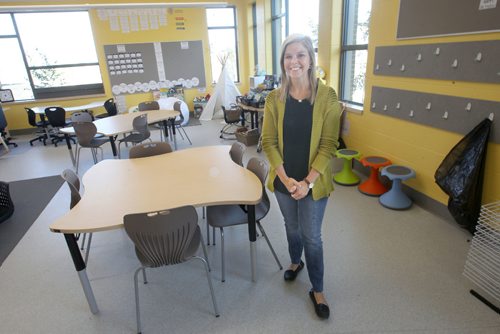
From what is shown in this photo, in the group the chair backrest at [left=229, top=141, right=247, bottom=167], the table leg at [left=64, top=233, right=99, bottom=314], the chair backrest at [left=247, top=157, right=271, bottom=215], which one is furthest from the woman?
the table leg at [left=64, top=233, right=99, bottom=314]

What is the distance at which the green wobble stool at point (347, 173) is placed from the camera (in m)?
3.53

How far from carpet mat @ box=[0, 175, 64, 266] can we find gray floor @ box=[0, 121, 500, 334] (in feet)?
0.45

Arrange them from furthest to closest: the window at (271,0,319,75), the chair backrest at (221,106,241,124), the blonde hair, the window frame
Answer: the chair backrest at (221,106,241,124) < the window at (271,0,319,75) < the window frame < the blonde hair

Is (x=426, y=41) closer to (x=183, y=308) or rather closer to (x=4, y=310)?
(x=183, y=308)

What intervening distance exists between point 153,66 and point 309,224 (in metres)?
6.83

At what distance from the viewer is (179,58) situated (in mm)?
7461

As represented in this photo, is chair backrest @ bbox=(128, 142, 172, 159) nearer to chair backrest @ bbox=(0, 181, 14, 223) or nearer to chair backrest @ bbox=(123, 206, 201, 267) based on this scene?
chair backrest @ bbox=(123, 206, 201, 267)

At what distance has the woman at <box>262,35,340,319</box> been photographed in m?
1.52

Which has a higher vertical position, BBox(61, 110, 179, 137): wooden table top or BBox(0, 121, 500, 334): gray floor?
BBox(61, 110, 179, 137): wooden table top

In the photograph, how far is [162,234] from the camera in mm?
1639

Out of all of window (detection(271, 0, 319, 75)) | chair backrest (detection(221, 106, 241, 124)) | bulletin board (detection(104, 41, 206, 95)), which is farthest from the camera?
bulletin board (detection(104, 41, 206, 95))

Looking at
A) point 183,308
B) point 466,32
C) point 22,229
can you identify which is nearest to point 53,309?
point 183,308

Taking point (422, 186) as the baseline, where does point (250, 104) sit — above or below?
above

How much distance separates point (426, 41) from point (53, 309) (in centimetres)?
359
